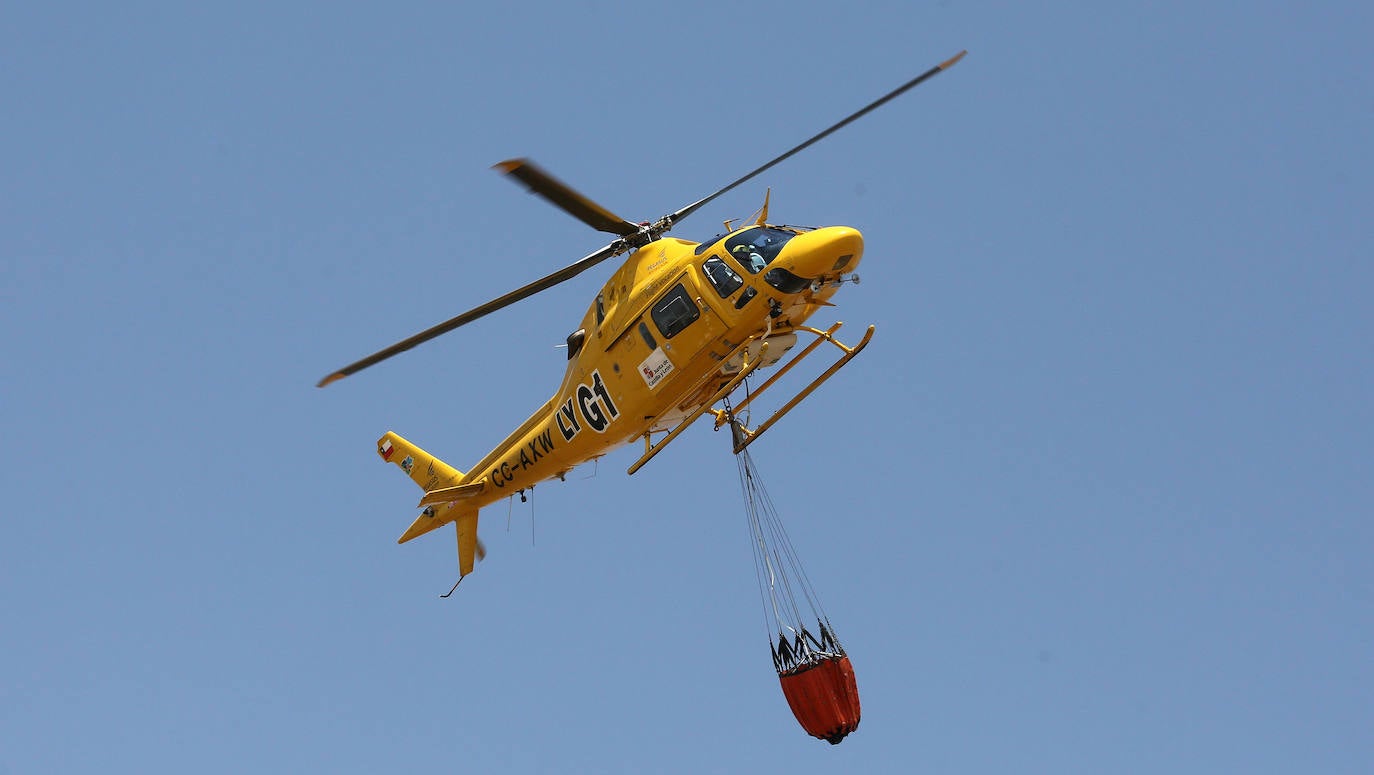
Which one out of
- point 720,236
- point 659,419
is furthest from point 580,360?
point 720,236

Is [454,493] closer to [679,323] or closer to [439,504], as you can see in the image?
[439,504]

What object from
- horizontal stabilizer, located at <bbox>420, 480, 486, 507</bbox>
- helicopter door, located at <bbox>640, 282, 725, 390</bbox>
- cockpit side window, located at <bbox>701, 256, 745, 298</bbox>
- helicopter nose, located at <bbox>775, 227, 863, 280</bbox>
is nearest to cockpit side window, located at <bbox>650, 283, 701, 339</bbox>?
A: helicopter door, located at <bbox>640, 282, 725, 390</bbox>

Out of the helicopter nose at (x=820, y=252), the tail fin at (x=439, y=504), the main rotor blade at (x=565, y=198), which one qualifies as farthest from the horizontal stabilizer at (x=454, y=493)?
the helicopter nose at (x=820, y=252)

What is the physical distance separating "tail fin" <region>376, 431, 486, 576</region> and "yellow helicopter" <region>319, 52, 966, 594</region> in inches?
106

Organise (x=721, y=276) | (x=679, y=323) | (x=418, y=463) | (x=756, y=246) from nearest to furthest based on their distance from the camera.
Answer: (x=756, y=246) < (x=721, y=276) < (x=679, y=323) < (x=418, y=463)

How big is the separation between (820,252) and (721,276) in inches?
64.3

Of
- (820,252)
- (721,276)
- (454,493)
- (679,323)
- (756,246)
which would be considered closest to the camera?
(820,252)

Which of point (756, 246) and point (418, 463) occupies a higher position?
point (418, 463)

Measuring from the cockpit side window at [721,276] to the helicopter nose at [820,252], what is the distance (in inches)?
28.9

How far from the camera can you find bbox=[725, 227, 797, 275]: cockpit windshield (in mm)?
25438

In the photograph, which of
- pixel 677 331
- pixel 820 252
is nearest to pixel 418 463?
pixel 677 331

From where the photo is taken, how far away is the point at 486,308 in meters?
27.1

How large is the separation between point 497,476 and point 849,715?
840cm

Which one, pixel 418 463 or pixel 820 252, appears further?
pixel 418 463
